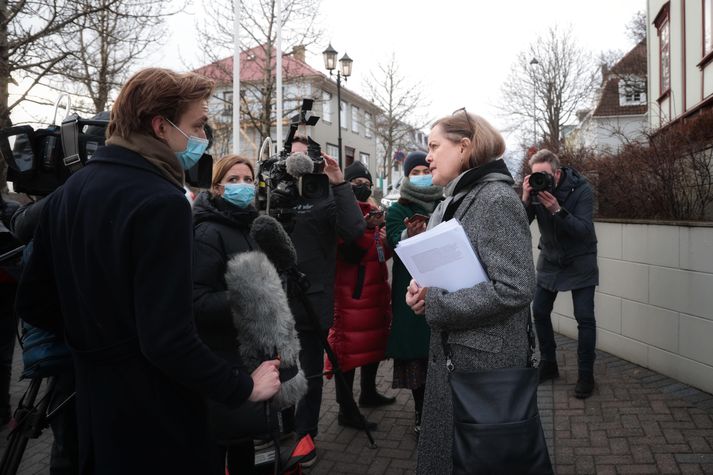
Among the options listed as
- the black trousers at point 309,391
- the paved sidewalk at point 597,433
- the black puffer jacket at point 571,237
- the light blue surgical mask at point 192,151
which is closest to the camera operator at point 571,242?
the black puffer jacket at point 571,237

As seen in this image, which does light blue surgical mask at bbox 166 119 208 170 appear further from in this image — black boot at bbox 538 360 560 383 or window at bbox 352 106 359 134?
window at bbox 352 106 359 134

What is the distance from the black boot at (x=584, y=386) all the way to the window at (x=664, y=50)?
11.5 m

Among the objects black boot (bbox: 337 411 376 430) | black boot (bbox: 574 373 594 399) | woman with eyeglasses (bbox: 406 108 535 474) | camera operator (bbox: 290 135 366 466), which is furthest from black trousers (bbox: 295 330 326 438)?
black boot (bbox: 574 373 594 399)

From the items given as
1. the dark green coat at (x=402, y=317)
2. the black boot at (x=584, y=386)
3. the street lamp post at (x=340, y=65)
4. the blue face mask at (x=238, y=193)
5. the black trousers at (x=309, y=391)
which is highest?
the street lamp post at (x=340, y=65)

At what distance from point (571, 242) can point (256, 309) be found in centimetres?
318

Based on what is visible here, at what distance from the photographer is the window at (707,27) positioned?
10489mm

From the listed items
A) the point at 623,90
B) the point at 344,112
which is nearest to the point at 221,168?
the point at 623,90

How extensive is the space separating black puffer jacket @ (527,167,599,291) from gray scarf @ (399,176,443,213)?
3.79ft

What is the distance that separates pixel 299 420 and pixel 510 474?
2062mm

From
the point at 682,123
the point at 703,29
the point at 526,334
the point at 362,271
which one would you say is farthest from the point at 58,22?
the point at 703,29

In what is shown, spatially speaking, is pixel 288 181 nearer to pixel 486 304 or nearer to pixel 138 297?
pixel 486 304

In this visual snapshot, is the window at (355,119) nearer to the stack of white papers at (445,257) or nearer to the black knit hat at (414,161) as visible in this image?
the black knit hat at (414,161)

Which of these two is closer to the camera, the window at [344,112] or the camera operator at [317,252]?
the camera operator at [317,252]

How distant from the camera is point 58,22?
11.2 m
